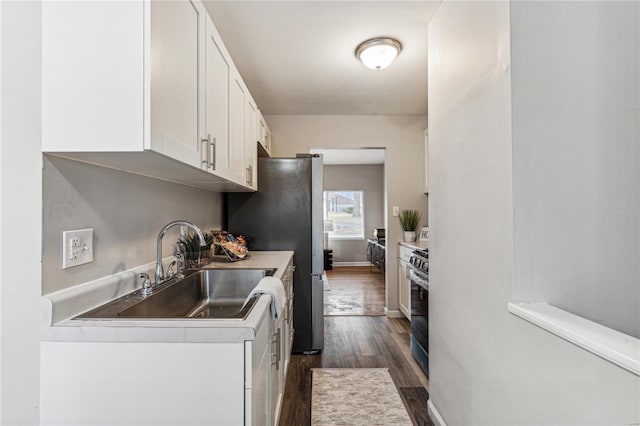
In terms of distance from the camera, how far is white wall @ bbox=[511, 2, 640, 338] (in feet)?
3.51

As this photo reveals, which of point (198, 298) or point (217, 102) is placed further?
point (198, 298)

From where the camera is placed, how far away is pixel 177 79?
1.12 metres

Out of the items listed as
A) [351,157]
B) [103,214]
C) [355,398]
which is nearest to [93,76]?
[103,214]

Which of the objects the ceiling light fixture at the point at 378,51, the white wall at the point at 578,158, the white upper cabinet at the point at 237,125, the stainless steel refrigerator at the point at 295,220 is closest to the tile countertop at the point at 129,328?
the white wall at the point at 578,158

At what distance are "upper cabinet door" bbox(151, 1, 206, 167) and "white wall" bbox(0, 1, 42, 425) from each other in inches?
12.9

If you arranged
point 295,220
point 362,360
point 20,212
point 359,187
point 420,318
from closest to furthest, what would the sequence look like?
point 20,212, point 420,318, point 362,360, point 295,220, point 359,187

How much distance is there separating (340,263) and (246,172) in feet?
19.6

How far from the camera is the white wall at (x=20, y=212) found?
89 centimetres

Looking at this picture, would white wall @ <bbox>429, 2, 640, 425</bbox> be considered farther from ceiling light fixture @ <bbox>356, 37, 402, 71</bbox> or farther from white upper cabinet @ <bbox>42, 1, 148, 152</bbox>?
white upper cabinet @ <bbox>42, 1, 148, 152</bbox>

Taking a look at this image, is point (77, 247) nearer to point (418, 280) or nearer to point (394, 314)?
point (418, 280)

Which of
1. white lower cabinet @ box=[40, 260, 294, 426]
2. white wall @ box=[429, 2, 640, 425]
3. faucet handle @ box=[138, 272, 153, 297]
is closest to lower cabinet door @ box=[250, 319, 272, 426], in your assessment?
white lower cabinet @ box=[40, 260, 294, 426]

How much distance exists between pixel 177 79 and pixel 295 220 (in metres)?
1.93

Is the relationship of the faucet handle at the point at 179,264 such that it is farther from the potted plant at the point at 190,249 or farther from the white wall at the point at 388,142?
the white wall at the point at 388,142

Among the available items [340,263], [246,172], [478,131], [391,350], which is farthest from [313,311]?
[340,263]
